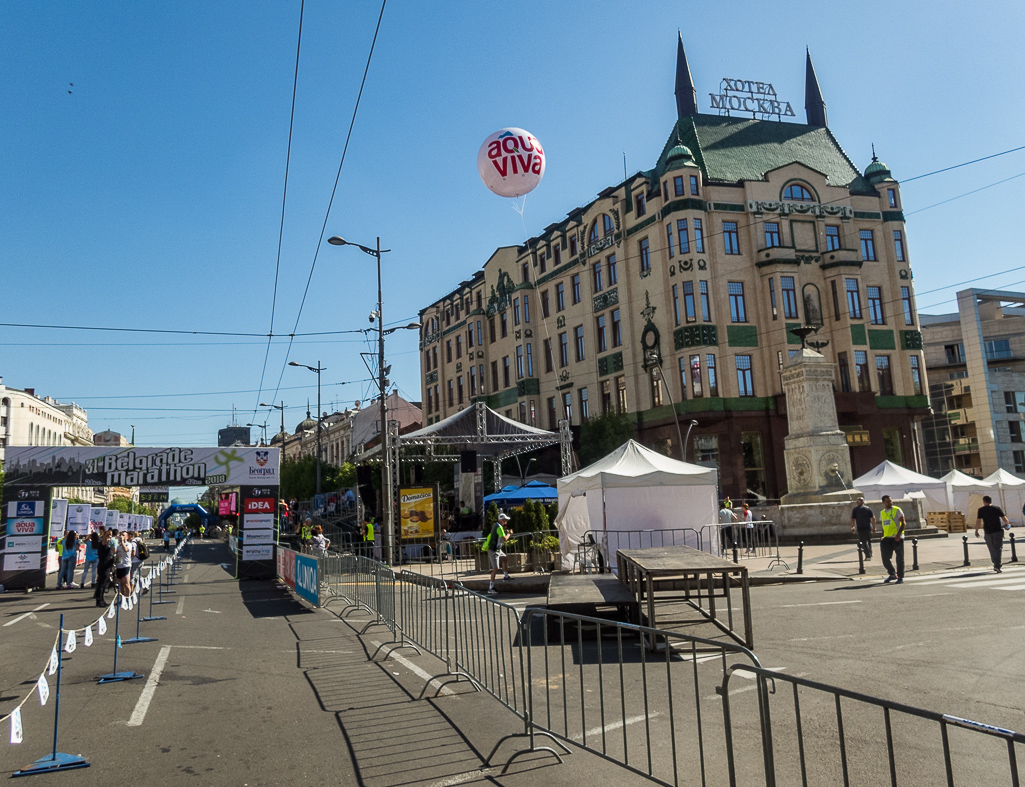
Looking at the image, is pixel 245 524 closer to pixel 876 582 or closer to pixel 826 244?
pixel 876 582

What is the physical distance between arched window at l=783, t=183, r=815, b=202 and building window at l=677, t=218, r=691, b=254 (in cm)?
679

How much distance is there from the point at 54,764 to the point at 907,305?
4764 centimetres

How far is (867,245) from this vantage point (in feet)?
146

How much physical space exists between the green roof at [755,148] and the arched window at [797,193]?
1.45m

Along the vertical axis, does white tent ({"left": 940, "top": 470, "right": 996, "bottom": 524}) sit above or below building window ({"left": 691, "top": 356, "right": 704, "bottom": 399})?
below

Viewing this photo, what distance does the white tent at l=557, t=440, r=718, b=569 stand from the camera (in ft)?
56.9

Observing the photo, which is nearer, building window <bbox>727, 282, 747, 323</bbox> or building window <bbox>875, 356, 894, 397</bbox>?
building window <bbox>727, 282, 747, 323</bbox>

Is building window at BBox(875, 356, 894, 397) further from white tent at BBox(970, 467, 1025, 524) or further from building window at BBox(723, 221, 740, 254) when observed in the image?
building window at BBox(723, 221, 740, 254)

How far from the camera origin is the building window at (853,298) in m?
42.6

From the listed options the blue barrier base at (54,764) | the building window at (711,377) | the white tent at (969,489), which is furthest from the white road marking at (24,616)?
the building window at (711,377)

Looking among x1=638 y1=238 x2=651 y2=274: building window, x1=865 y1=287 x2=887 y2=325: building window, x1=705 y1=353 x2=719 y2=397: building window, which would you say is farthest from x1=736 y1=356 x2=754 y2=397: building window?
x1=865 y1=287 x2=887 y2=325: building window

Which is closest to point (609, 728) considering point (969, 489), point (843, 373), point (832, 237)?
point (969, 489)

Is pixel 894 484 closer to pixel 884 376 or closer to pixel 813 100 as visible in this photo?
pixel 884 376

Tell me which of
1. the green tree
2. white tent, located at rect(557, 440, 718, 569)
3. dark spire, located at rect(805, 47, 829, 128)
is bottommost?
white tent, located at rect(557, 440, 718, 569)
